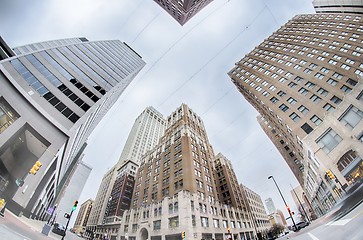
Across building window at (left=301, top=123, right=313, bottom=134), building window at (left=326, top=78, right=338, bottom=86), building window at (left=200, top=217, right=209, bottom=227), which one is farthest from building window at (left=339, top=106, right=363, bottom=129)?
building window at (left=200, top=217, right=209, bottom=227)

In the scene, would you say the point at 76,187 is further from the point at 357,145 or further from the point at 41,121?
the point at 357,145

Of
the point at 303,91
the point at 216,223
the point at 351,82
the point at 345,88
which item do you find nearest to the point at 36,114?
the point at 216,223

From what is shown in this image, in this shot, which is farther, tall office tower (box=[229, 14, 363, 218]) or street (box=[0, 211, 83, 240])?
tall office tower (box=[229, 14, 363, 218])

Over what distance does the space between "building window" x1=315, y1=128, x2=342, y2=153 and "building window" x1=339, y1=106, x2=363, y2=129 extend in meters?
2.26

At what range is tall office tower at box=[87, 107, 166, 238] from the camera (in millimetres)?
83100

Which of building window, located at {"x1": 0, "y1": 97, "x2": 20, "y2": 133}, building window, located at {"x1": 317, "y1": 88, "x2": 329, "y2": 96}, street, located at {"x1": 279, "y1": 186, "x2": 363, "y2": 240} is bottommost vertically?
street, located at {"x1": 279, "y1": 186, "x2": 363, "y2": 240}

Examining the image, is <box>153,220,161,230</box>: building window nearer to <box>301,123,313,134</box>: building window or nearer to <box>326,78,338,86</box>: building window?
<box>301,123,313,134</box>: building window

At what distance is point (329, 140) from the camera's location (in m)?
27.4

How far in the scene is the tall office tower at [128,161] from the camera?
273ft

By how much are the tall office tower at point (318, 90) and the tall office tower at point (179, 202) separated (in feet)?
75.7

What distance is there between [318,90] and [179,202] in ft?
129

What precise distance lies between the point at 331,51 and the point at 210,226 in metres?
53.2

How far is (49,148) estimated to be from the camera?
2291cm

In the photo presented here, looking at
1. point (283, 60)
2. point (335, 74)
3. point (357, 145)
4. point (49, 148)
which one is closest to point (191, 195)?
point (49, 148)
